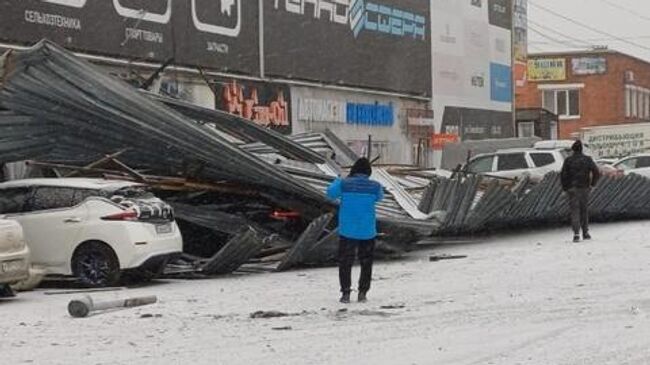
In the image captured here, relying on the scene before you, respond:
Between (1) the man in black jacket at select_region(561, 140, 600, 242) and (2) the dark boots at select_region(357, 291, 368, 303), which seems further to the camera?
(1) the man in black jacket at select_region(561, 140, 600, 242)

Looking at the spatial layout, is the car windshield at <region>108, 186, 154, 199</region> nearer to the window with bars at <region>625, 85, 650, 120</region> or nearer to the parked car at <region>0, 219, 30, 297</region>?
the parked car at <region>0, 219, 30, 297</region>

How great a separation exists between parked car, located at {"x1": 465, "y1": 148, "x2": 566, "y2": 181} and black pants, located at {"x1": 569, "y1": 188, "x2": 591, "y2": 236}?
6.26 metres

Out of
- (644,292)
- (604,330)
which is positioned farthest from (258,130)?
(604,330)

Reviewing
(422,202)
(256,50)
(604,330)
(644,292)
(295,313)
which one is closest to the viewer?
(604,330)

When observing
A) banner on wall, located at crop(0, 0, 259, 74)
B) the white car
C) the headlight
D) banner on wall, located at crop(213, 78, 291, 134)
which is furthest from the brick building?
the headlight

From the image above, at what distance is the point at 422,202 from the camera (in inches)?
680

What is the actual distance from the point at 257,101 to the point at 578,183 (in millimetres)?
10933

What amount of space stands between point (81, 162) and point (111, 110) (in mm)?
1001

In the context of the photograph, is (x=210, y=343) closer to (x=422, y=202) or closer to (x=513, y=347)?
(x=513, y=347)

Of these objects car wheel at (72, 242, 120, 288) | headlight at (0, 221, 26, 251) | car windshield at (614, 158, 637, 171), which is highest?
car windshield at (614, 158, 637, 171)

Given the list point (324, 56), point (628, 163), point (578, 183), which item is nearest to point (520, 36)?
point (628, 163)

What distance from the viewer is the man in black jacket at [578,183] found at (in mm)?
18188

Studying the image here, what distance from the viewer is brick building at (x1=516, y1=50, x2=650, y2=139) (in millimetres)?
64188

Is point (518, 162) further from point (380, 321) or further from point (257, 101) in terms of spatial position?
point (380, 321)
